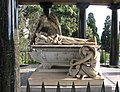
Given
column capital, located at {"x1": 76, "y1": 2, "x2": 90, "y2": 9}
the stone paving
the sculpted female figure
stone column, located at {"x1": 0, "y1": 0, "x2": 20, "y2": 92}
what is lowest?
the stone paving

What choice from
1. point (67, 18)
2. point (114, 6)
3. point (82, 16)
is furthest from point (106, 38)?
point (82, 16)

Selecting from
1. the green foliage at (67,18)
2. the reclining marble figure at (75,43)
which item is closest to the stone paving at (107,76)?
the reclining marble figure at (75,43)

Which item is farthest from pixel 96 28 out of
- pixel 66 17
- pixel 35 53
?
pixel 35 53

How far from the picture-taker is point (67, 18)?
1099 inches

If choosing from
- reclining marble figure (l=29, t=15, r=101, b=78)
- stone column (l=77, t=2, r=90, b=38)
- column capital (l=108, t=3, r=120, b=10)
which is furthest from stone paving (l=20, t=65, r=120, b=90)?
column capital (l=108, t=3, r=120, b=10)

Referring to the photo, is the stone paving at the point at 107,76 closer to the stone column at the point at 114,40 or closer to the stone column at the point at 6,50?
the stone column at the point at 114,40

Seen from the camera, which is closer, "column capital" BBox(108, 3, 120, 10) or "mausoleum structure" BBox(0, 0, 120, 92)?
"mausoleum structure" BBox(0, 0, 120, 92)

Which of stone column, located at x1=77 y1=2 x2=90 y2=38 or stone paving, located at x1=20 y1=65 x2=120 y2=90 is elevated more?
stone column, located at x1=77 y1=2 x2=90 y2=38

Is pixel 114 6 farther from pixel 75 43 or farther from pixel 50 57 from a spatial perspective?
pixel 50 57

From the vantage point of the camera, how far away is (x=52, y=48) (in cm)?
895

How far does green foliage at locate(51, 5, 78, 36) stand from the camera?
88.0ft

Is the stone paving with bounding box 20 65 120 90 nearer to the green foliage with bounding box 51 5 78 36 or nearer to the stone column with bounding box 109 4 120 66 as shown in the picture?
the stone column with bounding box 109 4 120 66

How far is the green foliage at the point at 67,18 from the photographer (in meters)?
26.8

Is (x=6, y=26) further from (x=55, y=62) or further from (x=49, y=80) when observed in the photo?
(x=55, y=62)
